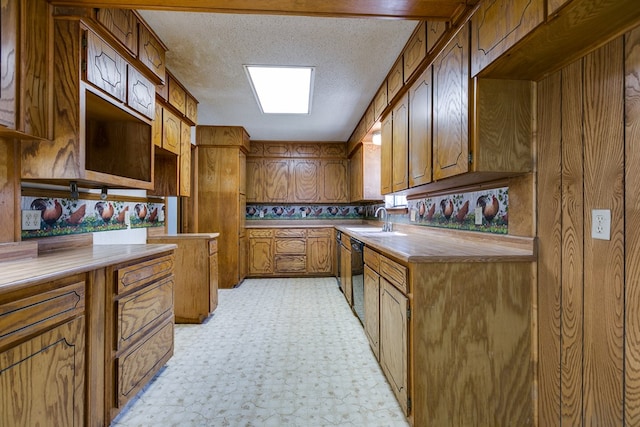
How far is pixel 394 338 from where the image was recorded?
5.61 ft

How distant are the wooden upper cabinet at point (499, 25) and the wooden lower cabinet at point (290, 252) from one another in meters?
3.79

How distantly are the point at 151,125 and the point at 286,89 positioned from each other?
1391 millimetres

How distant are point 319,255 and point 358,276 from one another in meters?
2.24

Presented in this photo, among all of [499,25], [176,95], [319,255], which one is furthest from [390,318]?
[319,255]

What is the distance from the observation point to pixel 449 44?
171 cm

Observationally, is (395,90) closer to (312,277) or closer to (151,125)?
(151,125)

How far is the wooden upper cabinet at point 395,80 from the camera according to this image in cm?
237

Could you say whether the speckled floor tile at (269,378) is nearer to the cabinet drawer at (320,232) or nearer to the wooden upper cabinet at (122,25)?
the cabinet drawer at (320,232)

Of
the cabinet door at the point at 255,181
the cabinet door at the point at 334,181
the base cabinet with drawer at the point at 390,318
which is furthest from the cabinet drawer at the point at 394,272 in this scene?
the cabinet door at the point at 255,181

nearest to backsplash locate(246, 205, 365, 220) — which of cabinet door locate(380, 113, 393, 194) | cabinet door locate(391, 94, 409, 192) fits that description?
cabinet door locate(380, 113, 393, 194)

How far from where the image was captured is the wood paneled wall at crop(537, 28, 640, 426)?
3.57 ft

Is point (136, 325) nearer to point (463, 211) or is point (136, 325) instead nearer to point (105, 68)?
point (105, 68)

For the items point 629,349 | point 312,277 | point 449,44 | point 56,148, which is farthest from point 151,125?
point 312,277

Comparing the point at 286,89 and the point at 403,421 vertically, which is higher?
the point at 286,89
